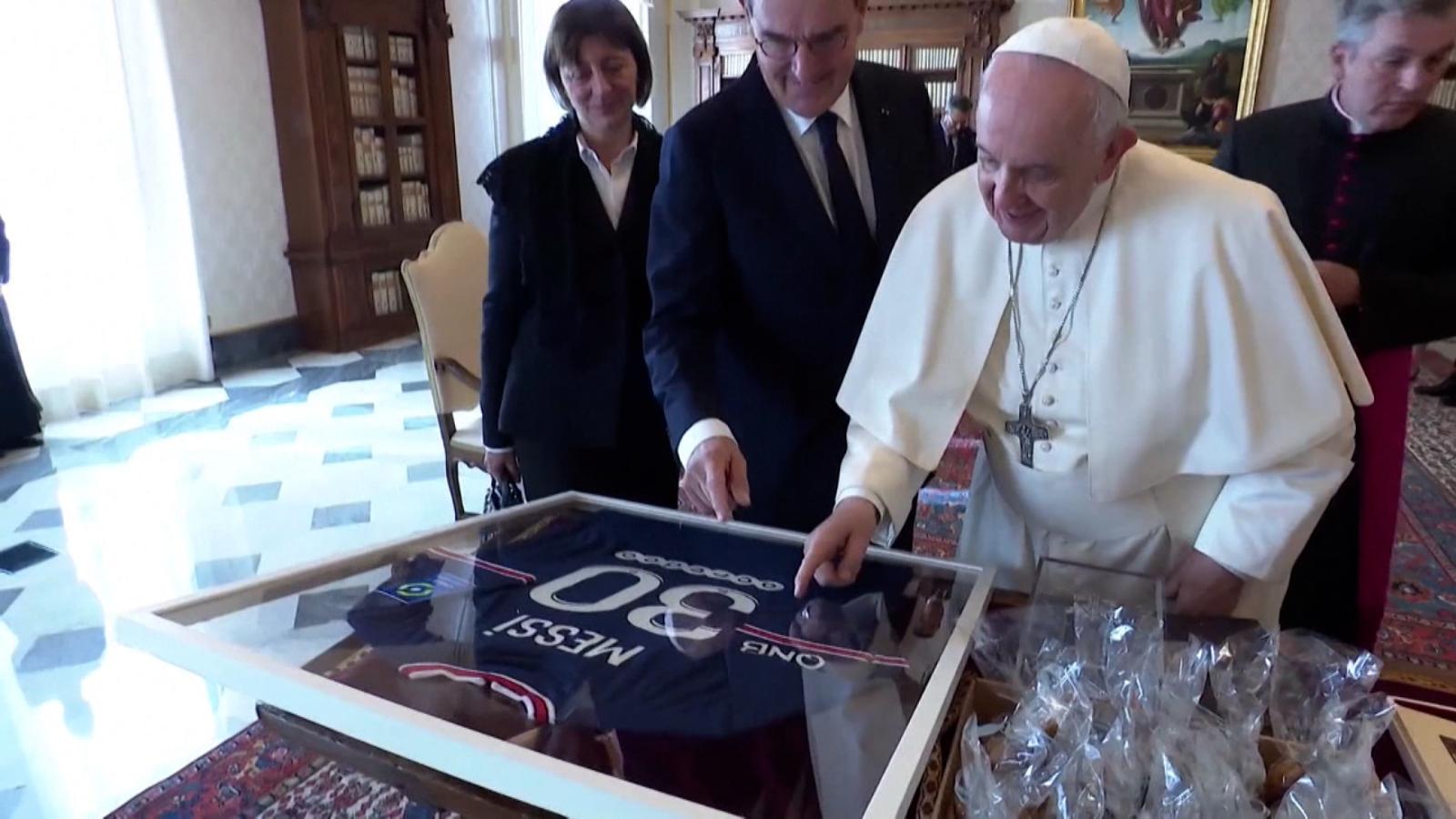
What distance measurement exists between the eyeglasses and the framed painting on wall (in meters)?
7.08

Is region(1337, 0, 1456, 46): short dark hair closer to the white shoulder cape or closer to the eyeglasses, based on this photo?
the white shoulder cape

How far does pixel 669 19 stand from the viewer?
9359mm

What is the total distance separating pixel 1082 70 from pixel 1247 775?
0.72m

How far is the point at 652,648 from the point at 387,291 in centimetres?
603

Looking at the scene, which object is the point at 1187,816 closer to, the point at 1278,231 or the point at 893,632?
the point at 893,632

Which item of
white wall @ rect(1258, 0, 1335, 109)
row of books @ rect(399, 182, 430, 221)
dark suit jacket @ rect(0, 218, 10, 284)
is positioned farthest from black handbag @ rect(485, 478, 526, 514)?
white wall @ rect(1258, 0, 1335, 109)

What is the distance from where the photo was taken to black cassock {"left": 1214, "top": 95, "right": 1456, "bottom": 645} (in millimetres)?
1429

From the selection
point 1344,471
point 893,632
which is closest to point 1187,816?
point 893,632

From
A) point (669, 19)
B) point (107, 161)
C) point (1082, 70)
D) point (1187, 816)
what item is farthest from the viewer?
point (669, 19)

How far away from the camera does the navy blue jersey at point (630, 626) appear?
3.00ft

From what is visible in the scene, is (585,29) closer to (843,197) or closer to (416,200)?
(843,197)

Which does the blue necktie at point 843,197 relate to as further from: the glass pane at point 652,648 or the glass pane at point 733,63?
the glass pane at point 733,63

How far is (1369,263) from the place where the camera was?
152cm

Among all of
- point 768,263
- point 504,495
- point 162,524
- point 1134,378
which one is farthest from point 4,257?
point 1134,378
